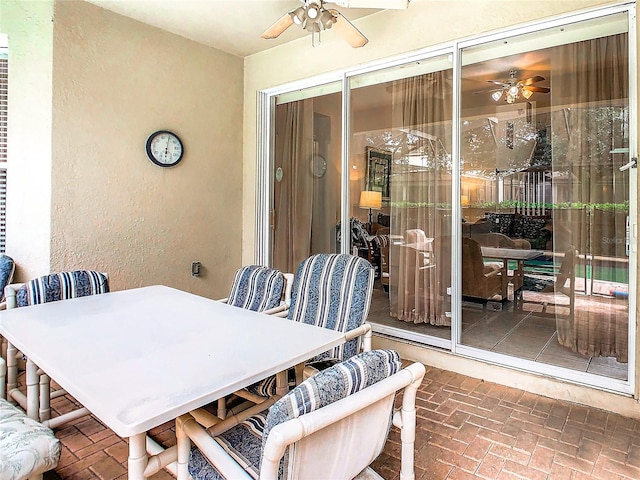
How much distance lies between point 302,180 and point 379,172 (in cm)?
99

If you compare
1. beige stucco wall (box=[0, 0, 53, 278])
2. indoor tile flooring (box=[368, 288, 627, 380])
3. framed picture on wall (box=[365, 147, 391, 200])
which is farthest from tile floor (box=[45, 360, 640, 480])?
framed picture on wall (box=[365, 147, 391, 200])

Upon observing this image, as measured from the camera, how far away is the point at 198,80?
407 centimetres

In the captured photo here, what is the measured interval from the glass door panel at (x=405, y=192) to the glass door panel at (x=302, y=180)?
14.5 inches

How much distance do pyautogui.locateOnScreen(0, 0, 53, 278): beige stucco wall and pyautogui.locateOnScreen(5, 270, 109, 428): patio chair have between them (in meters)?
0.88

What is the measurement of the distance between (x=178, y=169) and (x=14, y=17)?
5.56 ft

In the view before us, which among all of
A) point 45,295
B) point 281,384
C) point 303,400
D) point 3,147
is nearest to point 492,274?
point 281,384

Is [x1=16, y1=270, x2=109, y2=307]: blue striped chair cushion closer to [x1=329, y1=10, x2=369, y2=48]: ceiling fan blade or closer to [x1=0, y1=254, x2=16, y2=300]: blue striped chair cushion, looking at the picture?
[x1=0, y1=254, x2=16, y2=300]: blue striped chair cushion

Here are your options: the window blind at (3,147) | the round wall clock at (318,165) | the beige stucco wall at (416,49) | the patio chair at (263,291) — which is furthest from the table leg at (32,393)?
the round wall clock at (318,165)

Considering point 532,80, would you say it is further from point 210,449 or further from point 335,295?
point 210,449

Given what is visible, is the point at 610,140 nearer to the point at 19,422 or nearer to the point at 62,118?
the point at 19,422

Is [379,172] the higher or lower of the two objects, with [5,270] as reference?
higher

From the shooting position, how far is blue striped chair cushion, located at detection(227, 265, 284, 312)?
97.6 inches

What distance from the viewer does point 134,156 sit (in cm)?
360

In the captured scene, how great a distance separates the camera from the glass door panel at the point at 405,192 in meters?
3.58
